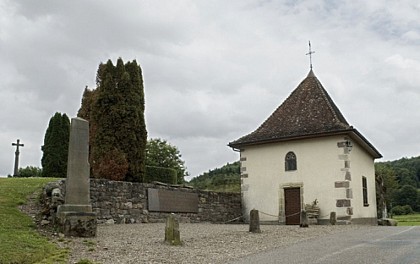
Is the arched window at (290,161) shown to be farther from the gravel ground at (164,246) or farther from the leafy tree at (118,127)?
the gravel ground at (164,246)

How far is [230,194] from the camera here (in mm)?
24250

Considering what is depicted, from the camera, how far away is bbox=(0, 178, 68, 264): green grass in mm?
8324

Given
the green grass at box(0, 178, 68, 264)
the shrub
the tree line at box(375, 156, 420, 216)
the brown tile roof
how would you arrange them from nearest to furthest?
the green grass at box(0, 178, 68, 264) < the brown tile roof < the shrub < the tree line at box(375, 156, 420, 216)

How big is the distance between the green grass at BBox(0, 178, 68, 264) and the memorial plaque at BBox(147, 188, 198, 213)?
4.29 meters

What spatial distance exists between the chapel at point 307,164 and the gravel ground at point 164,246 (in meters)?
8.02

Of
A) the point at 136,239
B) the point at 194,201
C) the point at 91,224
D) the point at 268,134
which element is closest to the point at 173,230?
the point at 136,239

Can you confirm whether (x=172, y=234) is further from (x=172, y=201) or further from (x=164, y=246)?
(x=172, y=201)

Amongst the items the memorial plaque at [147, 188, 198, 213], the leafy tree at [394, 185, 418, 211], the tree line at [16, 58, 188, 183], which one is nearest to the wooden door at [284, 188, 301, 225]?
the memorial plaque at [147, 188, 198, 213]

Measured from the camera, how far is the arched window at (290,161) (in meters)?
23.4

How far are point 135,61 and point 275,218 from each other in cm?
1036

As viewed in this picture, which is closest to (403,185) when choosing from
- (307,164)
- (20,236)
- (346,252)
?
(307,164)

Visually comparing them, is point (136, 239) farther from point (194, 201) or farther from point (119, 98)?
point (119, 98)

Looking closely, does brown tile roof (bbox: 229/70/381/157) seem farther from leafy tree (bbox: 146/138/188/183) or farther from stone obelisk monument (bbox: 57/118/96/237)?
leafy tree (bbox: 146/138/188/183)

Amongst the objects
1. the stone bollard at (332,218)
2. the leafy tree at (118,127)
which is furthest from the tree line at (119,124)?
the stone bollard at (332,218)
